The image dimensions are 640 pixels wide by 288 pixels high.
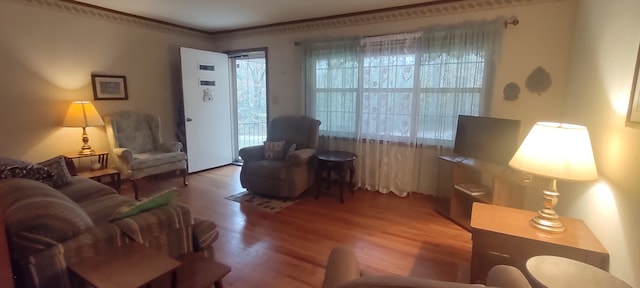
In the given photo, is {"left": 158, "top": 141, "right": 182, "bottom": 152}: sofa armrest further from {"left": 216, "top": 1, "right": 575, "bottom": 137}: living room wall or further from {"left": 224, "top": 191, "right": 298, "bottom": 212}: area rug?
{"left": 216, "top": 1, "right": 575, "bottom": 137}: living room wall

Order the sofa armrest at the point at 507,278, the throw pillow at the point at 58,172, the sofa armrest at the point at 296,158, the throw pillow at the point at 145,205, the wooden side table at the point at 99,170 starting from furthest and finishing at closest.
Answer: the sofa armrest at the point at 296,158 < the wooden side table at the point at 99,170 < the throw pillow at the point at 58,172 < the throw pillow at the point at 145,205 < the sofa armrest at the point at 507,278

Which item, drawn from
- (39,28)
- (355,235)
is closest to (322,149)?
(355,235)

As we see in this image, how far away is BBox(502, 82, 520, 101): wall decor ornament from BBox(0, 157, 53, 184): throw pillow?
4282 mm

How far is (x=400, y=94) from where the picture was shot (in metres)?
3.75

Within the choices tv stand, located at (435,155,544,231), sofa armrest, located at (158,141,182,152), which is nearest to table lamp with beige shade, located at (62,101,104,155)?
sofa armrest, located at (158,141,182,152)

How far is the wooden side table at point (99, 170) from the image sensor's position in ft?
11.3

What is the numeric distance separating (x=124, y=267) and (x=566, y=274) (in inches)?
73.2

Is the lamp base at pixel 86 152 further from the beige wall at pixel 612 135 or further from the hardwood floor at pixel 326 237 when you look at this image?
the beige wall at pixel 612 135

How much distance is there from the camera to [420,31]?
11.7 ft

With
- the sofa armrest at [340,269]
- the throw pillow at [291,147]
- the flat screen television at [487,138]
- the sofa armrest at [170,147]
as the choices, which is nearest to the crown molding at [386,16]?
the flat screen television at [487,138]

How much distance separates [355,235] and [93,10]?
4103 mm

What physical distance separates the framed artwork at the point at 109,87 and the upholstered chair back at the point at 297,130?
6.77 feet

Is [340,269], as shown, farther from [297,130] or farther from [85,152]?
[85,152]

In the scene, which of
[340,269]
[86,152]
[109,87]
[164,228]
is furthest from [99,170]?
[340,269]
